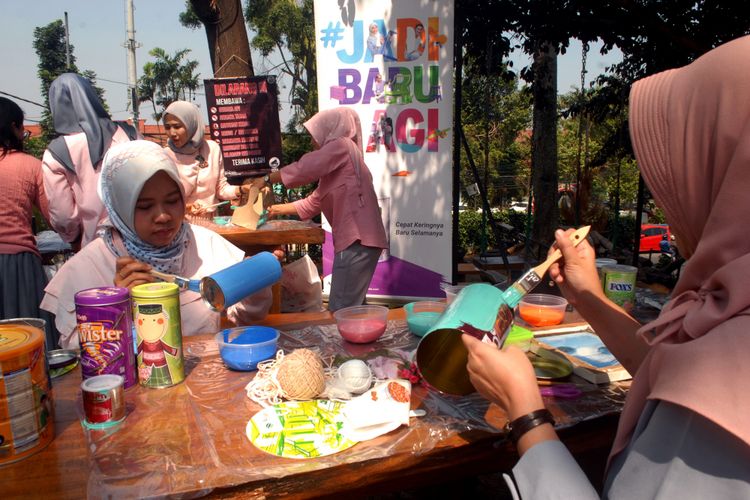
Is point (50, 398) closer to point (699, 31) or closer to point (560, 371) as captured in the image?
point (560, 371)

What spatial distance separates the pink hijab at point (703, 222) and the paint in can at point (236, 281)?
1062 millimetres

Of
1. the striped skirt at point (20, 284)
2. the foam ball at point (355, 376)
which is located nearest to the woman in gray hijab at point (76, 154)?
the striped skirt at point (20, 284)

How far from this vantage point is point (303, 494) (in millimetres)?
1022

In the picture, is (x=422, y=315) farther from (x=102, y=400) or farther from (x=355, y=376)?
(x=102, y=400)

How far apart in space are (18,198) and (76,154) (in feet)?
1.49

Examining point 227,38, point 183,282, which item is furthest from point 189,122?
point 183,282

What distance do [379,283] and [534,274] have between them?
3524mm

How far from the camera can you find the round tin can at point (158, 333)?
1220 millimetres

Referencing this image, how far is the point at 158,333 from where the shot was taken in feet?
4.10

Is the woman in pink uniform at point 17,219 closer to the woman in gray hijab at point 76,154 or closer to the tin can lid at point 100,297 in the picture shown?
the woman in gray hijab at point 76,154

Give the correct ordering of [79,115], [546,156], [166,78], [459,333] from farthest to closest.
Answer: [166,78] → [546,156] → [79,115] → [459,333]

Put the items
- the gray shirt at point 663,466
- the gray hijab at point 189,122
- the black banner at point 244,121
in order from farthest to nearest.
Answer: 1. the gray hijab at point 189,122
2. the black banner at point 244,121
3. the gray shirt at point 663,466

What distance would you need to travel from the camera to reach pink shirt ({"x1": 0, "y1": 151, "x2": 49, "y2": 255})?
3.14 metres

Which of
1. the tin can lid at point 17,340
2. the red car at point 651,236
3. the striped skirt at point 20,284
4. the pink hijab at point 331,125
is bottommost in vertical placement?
the red car at point 651,236
